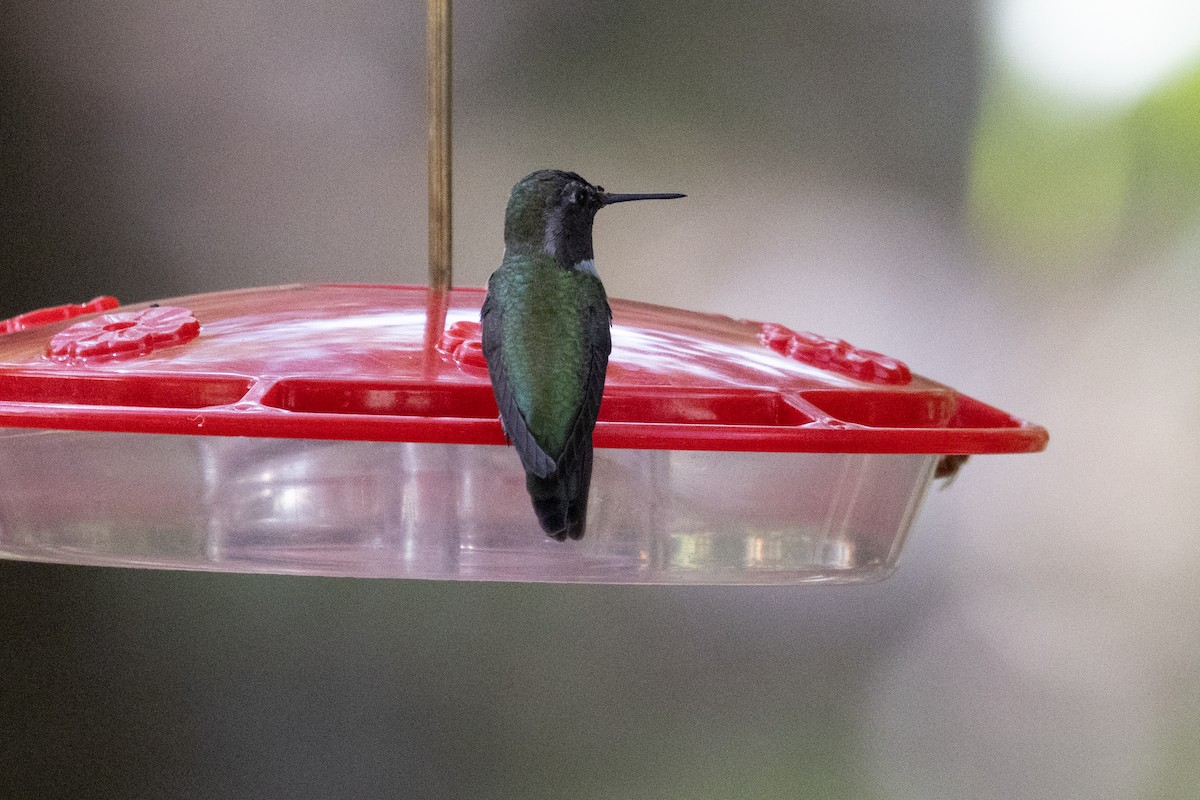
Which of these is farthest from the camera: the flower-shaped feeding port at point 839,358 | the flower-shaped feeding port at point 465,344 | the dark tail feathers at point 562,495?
the flower-shaped feeding port at point 839,358

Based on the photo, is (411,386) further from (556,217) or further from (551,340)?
(556,217)

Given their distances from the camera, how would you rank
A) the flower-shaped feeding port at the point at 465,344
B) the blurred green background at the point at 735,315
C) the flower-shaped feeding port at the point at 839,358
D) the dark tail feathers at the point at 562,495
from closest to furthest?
1. the dark tail feathers at the point at 562,495
2. the flower-shaped feeding port at the point at 465,344
3. the flower-shaped feeding port at the point at 839,358
4. the blurred green background at the point at 735,315

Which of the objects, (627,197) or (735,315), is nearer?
(627,197)

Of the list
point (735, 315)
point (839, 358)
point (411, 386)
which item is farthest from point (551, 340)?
point (735, 315)

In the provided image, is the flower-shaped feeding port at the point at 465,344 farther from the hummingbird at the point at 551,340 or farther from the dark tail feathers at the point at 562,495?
the dark tail feathers at the point at 562,495

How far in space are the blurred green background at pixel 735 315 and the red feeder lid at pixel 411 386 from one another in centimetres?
192

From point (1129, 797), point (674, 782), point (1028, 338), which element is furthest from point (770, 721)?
point (1028, 338)

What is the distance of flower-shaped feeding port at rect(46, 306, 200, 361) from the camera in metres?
0.82

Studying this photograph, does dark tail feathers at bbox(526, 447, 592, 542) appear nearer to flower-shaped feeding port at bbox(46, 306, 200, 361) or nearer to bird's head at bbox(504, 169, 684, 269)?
bird's head at bbox(504, 169, 684, 269)

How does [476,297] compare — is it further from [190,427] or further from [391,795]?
[391,795]

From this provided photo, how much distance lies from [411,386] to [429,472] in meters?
0.11

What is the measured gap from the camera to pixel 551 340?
742 mm

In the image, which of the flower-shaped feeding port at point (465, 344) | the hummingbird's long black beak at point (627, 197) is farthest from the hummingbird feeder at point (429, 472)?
the hummingbird's long black beak at point (627, 197)

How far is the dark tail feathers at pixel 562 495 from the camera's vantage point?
0.67 metres
